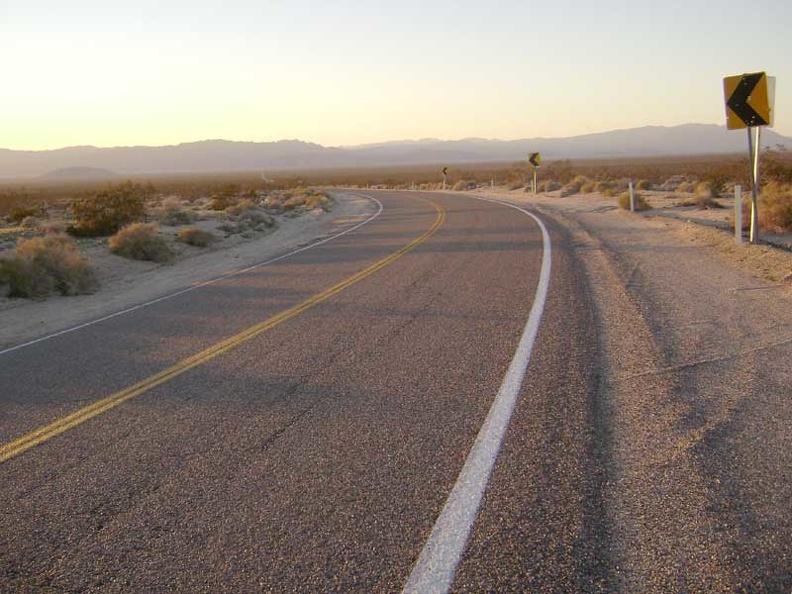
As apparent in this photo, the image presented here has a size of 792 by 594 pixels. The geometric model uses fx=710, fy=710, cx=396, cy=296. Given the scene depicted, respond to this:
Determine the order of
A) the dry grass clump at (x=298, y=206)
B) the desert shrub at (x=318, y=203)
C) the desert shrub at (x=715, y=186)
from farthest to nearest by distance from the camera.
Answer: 1. the desert shrub at (x=318, y=203)
2. the dry grass clump at (x=298, y=206)
3. the desert shrub at (x=715, y=186)

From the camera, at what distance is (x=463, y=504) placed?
4.14 metres

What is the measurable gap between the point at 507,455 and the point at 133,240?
15.7 m

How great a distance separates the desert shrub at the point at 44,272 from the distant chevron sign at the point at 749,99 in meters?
12.6

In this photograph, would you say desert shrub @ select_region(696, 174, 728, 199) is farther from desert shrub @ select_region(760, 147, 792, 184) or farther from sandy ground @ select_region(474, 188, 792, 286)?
desert shrub @ select_region(760, 147, 792, 184)

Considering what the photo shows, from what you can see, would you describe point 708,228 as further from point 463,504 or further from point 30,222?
point 30,222

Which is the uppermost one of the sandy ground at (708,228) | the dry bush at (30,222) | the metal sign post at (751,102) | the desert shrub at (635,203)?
the metal sign post at (751,102)

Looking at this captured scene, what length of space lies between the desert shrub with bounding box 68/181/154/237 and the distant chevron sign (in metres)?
18.7

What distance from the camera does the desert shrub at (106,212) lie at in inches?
899

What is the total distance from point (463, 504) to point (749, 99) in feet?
36.1

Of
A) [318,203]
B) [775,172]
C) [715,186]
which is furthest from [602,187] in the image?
[318,203]

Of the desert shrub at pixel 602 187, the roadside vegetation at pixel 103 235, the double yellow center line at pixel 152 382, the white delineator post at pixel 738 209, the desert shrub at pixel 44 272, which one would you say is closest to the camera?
the double yellow center line at pixel 152 382

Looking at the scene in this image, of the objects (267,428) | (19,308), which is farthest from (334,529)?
(19,308)

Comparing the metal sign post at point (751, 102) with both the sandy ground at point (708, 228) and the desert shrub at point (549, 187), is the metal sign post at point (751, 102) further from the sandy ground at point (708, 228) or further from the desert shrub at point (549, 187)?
the desert shrub at point (549, 187)

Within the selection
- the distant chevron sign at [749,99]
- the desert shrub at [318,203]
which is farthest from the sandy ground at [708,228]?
the desert shrub at [318,203]
